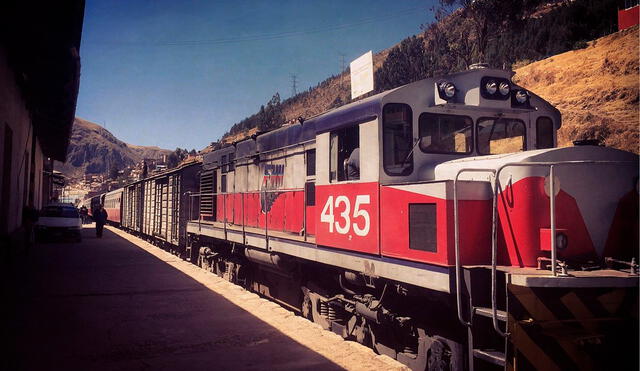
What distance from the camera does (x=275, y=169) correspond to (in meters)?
8.91

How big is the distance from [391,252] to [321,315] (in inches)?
97.3

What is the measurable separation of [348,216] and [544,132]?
2681 millimetres

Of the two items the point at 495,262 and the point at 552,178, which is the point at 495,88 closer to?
the point at 552,178

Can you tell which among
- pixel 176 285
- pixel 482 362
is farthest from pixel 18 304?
pixel 482 362

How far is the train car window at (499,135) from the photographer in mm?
5266

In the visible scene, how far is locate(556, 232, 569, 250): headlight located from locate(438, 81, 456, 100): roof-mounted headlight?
76.3 inches

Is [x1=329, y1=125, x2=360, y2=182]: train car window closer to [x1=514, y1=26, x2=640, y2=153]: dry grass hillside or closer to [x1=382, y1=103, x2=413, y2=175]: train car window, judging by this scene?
[x1=382, y1=103, x2=413, y2=175]: train car window

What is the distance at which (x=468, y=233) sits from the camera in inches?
156

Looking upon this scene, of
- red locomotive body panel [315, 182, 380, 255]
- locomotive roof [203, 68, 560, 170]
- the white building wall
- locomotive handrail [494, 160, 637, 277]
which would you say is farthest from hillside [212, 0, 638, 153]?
locomotive handrail [494, 160, 637, 277]

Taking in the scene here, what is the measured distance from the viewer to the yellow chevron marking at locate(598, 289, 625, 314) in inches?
139

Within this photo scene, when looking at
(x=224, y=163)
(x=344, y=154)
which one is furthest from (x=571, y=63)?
(x=344, y=154)

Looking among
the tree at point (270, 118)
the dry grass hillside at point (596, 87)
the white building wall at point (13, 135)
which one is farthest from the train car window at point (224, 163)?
the tree at point (270, 118)

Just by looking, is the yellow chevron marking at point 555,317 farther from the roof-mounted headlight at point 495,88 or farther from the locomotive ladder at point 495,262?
the roof-mounted headlight at point 495,88

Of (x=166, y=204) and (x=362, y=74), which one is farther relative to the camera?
(x=166, y=204)
